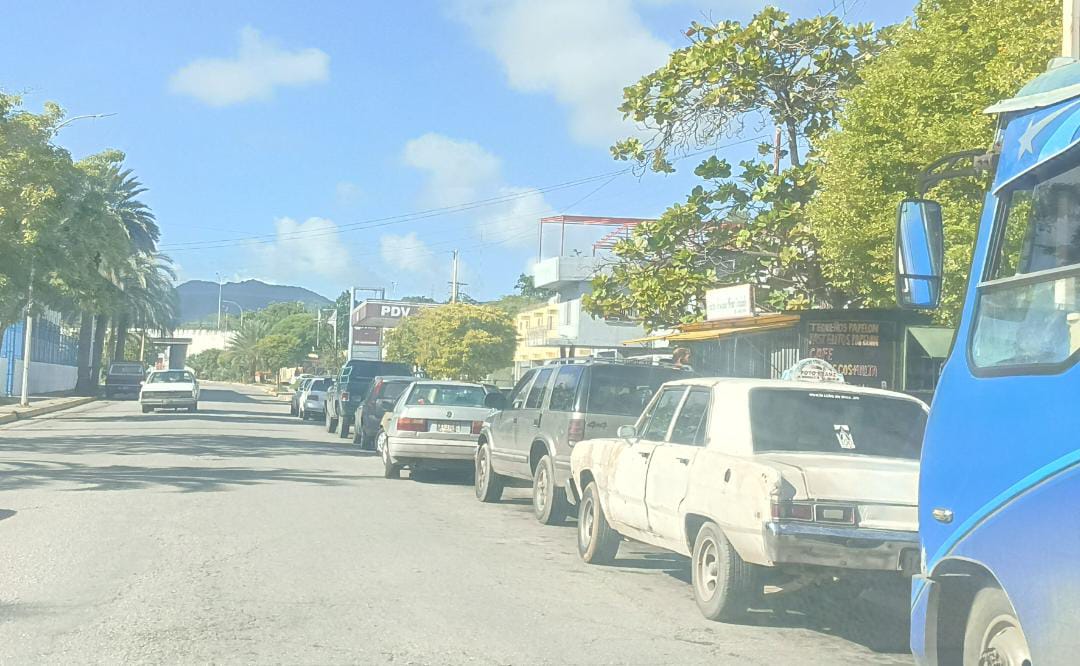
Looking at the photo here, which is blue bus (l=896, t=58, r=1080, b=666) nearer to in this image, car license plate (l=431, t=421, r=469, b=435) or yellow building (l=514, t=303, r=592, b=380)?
car license plate (l=431, t=421, r=469, b=435)

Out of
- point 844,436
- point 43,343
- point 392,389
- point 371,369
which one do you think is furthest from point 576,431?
point 43,343

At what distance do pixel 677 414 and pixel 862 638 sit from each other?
220cm

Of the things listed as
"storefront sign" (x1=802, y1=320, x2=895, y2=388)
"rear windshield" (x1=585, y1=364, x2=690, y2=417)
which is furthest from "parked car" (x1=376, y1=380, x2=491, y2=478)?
"storefront sign" (x1=802, y1=320, x2=895, y2=388)

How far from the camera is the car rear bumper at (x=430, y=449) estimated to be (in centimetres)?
1817

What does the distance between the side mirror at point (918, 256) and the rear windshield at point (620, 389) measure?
7.79 metres

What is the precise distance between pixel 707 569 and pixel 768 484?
3.96 feet

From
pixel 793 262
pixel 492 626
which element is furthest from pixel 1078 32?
pixel 793 262

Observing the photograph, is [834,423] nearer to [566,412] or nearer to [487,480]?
[566,412]

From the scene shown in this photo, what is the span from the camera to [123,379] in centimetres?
5647

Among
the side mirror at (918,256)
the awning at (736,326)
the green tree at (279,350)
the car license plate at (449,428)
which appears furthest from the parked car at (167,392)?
the green tree at (279,350)

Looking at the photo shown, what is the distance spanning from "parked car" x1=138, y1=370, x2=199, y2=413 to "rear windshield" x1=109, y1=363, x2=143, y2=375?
50.2ft

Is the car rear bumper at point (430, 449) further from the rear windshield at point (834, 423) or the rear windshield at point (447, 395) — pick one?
the rear windshield at point (834, 423)

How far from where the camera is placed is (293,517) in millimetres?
13242

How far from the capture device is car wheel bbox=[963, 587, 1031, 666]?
4.50m
